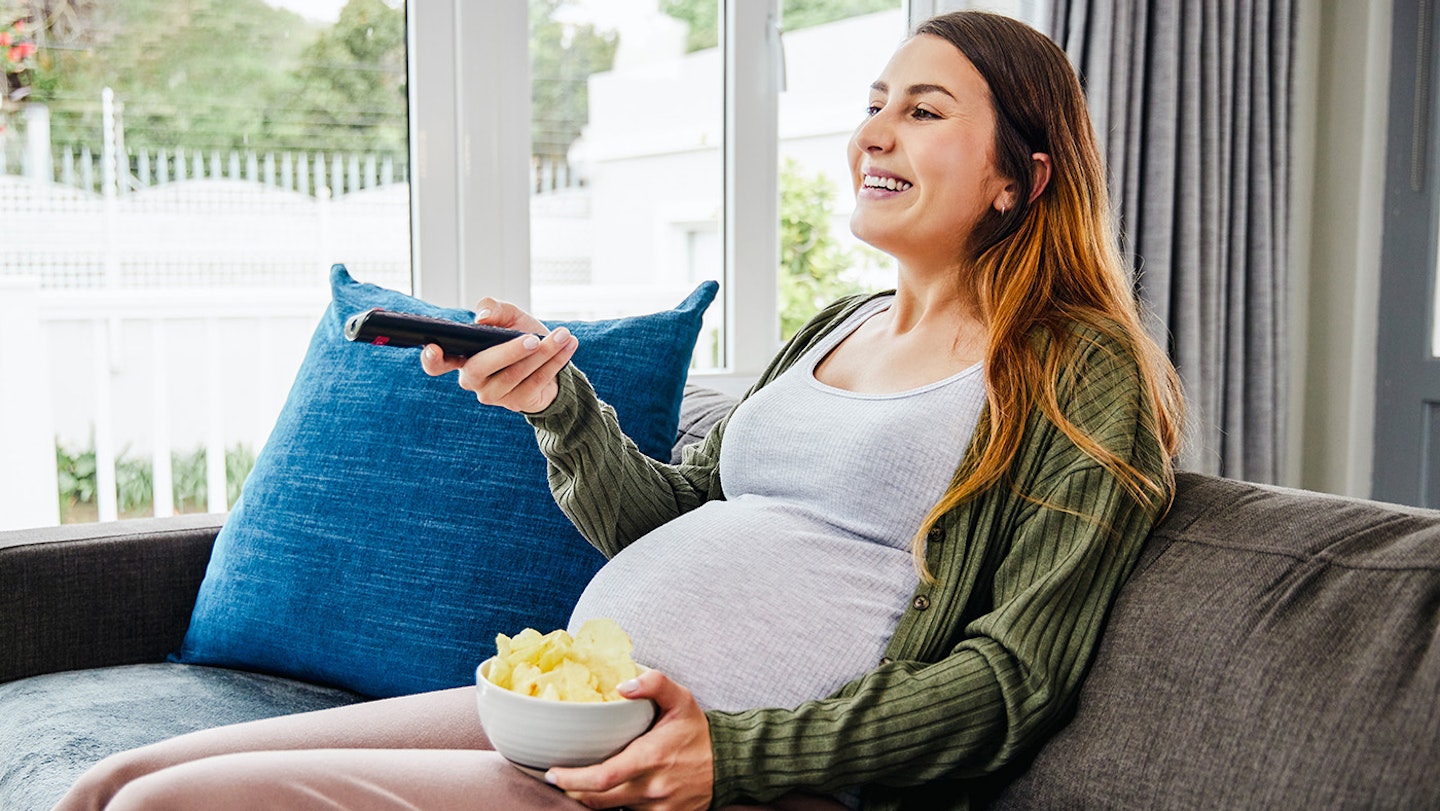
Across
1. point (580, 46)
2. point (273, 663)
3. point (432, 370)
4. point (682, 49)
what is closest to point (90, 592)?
point (273, 663)

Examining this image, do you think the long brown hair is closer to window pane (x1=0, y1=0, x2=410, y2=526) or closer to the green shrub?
window pane (x1=0, y1=0, x2=410, y2=526)

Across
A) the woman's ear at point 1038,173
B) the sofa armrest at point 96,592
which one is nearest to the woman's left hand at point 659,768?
the woman's ear at point 1038,173

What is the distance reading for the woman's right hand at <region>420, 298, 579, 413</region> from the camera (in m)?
1.14

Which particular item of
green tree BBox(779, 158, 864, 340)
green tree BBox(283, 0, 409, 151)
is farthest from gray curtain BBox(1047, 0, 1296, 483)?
green tree BBox(283, 0, 409, 151)

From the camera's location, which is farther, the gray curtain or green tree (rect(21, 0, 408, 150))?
the gray curtain

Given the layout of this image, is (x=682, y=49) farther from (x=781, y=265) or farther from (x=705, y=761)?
(x=705, y=761)

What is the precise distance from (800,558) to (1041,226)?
1.47 feet

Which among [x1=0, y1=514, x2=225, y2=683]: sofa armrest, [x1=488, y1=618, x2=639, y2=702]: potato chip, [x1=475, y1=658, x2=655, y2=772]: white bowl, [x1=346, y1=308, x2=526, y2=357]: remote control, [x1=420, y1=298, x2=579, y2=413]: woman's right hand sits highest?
[x1=346, y1=308, x2=526, y2=357]: remote control

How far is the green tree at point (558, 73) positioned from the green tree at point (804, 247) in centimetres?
50

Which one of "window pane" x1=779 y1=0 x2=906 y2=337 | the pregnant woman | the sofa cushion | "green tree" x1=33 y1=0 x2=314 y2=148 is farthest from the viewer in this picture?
"window pane" x1=779 y1=0 x2=906 y2=337

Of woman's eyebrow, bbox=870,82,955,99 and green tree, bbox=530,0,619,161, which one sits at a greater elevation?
green tree, bbox=530,0,619,161

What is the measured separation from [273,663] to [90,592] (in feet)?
0.93

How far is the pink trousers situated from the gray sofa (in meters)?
0.24

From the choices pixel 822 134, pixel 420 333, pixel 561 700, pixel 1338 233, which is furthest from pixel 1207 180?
pixel 561 700
